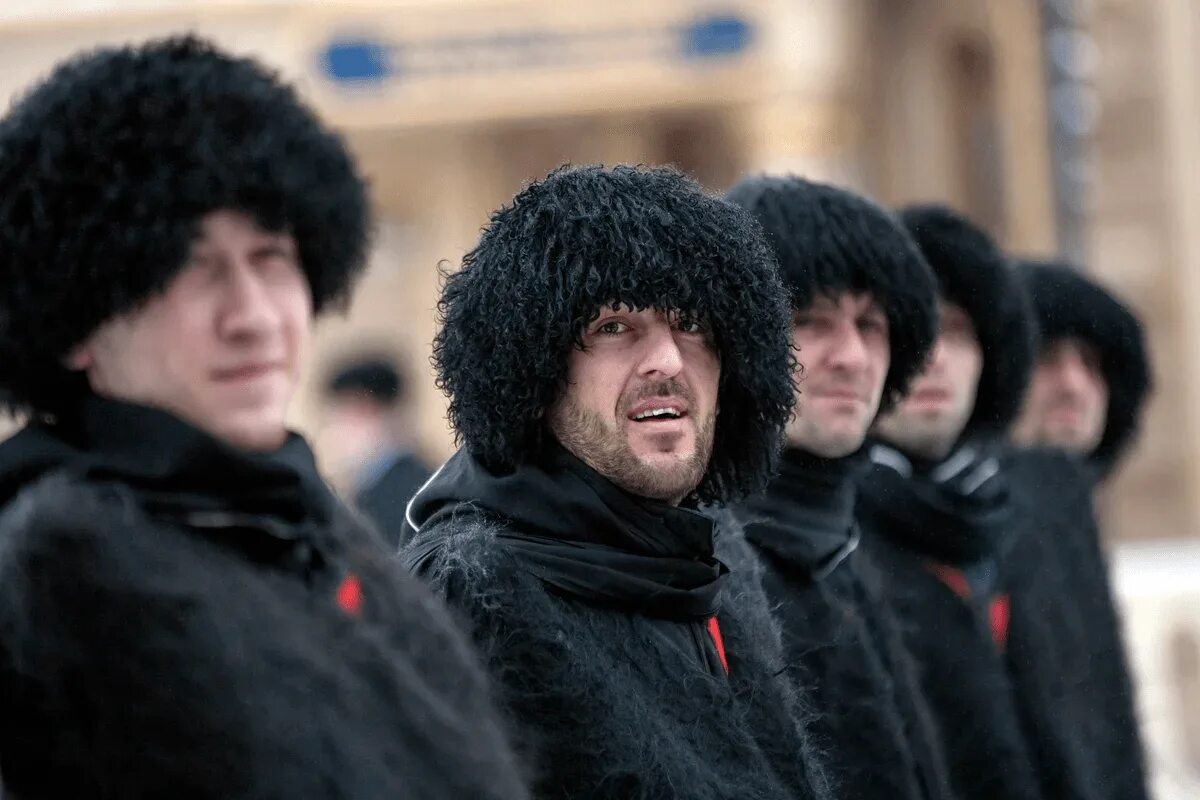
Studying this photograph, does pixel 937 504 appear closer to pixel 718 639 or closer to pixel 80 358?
pixel 718 639

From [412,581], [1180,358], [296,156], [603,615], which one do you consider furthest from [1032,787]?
[1180,358]

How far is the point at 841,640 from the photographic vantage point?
322 cm

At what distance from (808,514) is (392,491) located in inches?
147

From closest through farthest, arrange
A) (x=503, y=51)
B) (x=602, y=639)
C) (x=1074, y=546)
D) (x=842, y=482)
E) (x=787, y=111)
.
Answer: (x=602, y=639)
(x=842, y=482)
(x=1074, y=546)
(x=787, y=111)
(x=503, y=51)

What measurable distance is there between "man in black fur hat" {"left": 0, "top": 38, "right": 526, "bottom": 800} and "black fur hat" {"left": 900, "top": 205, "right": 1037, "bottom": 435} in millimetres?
2223

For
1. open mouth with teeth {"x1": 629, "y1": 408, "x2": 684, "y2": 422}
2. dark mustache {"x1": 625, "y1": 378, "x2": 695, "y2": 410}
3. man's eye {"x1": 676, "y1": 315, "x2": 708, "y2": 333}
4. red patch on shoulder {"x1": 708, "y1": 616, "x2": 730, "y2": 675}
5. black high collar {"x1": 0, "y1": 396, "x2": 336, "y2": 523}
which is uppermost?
man's eye {"x1": 676, "y1": 315, "x2": 708, "y2": 333}

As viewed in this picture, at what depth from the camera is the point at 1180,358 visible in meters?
9.98

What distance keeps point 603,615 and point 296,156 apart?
794mm

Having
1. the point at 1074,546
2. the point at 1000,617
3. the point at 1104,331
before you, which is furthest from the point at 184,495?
the point at 1104,331

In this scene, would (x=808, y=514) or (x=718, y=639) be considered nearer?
(x=718, y=639)

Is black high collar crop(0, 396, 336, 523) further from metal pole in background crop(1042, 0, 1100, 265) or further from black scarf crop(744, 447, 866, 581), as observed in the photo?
metal pole in background crop(1042, 0, 1100, 265)

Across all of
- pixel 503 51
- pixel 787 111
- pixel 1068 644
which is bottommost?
pixel 1068 644

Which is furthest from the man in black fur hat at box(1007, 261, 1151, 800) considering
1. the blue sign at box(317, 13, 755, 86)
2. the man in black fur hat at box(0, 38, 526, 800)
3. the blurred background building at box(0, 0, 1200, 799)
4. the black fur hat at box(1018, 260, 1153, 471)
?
the blue sign at box(317, 13, 755, 86)

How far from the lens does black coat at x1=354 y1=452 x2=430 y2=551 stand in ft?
21.5
